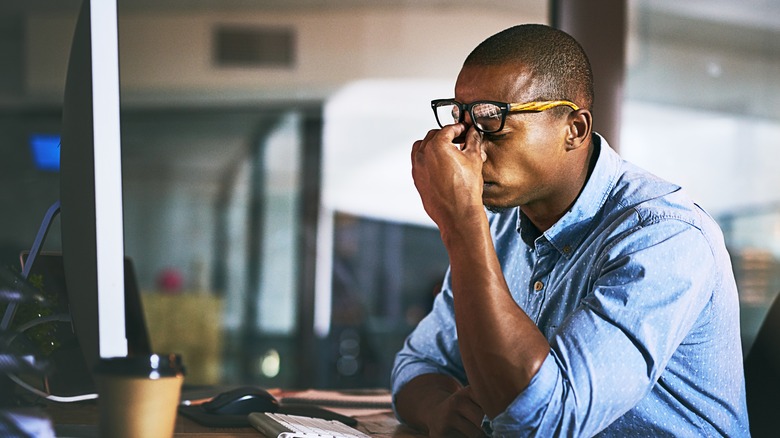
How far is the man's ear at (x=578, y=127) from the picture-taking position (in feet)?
4.57

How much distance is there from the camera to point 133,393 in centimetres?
88

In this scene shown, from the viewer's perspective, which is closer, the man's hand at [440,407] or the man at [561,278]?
the man at [561,278]

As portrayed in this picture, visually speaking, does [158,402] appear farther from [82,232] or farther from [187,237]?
[187,237]

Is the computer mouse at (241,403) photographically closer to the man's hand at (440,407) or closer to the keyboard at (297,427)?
the keyboard at (297,427)

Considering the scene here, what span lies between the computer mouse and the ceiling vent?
424cm

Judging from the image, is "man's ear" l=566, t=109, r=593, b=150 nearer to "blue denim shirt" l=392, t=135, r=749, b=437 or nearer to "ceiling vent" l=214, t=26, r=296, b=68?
"blue denim shirt" l=392, t=135, r=749, b=437

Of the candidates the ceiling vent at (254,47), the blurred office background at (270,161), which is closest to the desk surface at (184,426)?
the blurred office background at (270,161)

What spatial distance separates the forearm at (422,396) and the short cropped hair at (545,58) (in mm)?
504

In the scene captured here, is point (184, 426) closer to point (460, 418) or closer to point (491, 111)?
point (460, 418)

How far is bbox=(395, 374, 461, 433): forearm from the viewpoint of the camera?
55.3 inches

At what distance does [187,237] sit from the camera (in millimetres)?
5719

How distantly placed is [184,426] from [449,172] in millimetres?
550

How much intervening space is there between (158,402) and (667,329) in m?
0.64

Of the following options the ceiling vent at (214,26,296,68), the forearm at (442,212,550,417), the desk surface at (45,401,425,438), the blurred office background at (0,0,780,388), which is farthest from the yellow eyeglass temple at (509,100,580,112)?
the ceiling vent at (214,26,296,68)
